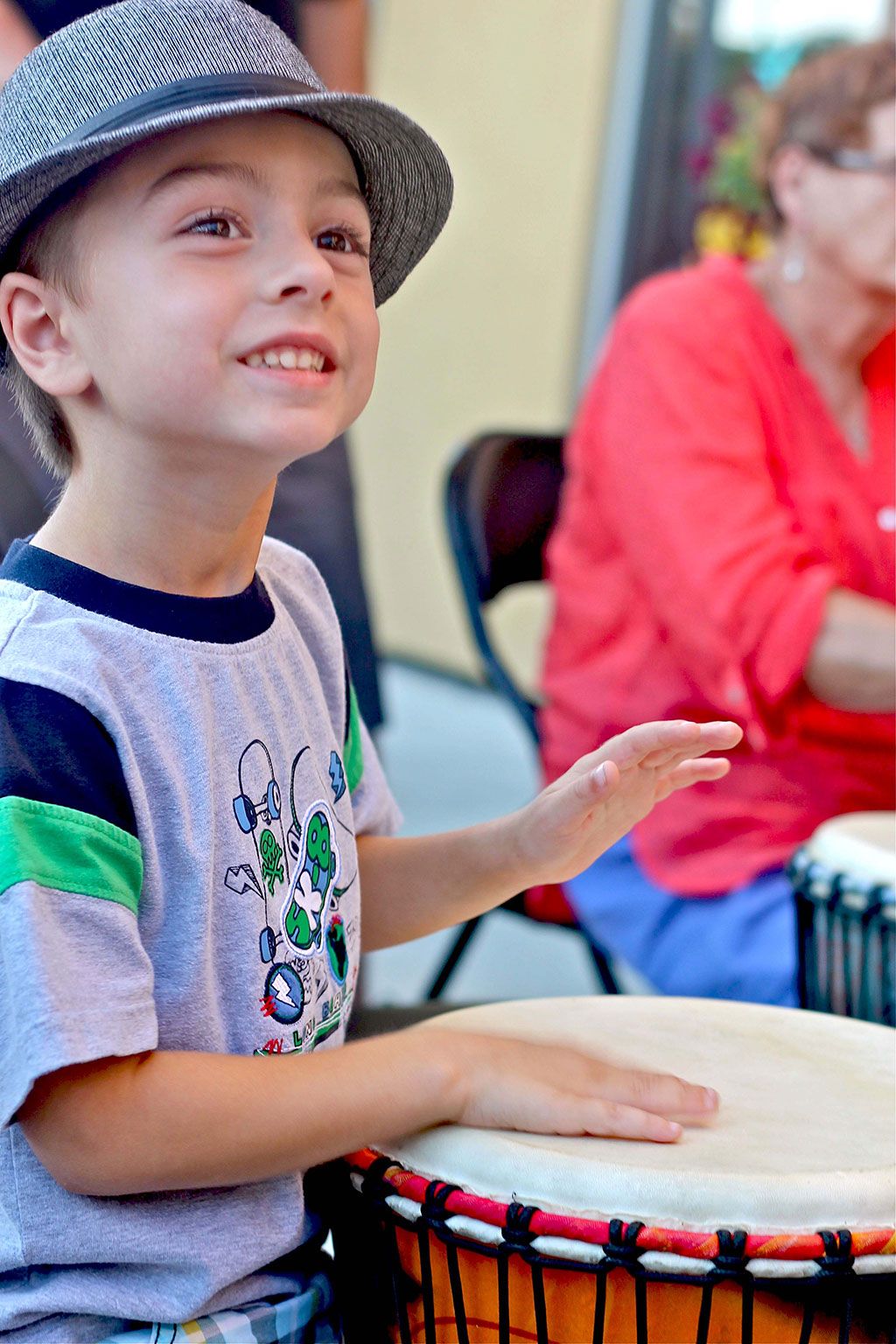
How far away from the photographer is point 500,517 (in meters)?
1.91

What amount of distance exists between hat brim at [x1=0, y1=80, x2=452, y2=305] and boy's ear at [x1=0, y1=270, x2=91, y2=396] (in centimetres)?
2

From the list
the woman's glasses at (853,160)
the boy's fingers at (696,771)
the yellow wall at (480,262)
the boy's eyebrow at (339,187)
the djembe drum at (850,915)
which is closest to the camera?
the boy's eyebrow at (339,187)

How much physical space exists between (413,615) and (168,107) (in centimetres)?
451

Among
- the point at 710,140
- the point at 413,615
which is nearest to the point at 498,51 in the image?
the point at 710,140

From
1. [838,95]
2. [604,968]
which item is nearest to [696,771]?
[604,968]

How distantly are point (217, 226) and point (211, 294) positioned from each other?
0.04 metres

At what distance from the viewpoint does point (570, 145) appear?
15.0 ft

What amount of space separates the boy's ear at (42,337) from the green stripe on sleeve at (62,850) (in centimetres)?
21

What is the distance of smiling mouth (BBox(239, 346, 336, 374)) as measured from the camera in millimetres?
729

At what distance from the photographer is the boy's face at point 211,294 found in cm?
71

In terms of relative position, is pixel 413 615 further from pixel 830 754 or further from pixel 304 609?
pixel 304 609

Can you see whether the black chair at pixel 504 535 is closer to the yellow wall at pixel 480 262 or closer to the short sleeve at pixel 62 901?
the short sleeve at pixel 62 901

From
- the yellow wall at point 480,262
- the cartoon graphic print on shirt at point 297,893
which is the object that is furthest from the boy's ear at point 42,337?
the yellow wall at point 480,262

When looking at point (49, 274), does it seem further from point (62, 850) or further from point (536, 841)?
point (536, 841)
